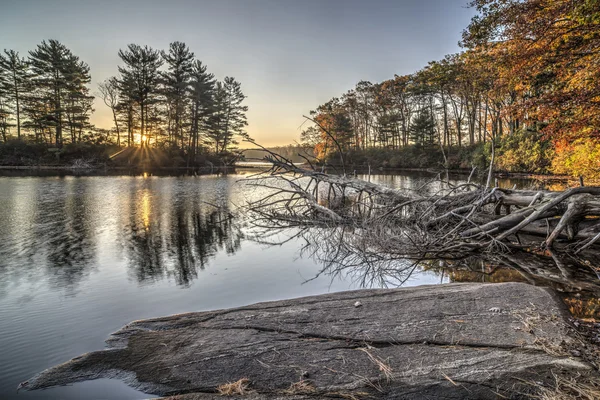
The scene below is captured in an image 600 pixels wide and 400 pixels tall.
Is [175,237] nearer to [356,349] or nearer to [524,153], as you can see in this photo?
[356,349]

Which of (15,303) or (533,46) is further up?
(533,46)

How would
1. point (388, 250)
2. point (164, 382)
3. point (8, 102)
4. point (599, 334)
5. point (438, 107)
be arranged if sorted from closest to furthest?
point (164, 382), point (599, 334), point (388, 250), point (8, 102), point (438, 107)

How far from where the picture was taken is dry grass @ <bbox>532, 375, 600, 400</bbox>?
1723mm

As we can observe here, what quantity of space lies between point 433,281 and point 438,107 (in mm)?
45474

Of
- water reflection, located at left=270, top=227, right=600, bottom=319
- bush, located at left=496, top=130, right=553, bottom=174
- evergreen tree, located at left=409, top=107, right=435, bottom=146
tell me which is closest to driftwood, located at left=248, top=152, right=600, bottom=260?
water reflection, located at left=270, top=227, right=600, bottom=319

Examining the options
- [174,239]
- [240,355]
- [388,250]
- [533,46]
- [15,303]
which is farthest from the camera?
[533,46]

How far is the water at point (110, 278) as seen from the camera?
2902mm

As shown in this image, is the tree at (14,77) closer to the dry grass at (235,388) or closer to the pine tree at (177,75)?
the pine tree at (177,75)

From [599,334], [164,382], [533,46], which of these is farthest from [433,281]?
[533,46]

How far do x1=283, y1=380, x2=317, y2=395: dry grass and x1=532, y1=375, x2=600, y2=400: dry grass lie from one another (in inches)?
52.0

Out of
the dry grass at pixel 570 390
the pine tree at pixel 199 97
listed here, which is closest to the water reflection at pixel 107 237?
the dry grass at pixel 570 390

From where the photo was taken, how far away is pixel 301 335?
8.60 ft

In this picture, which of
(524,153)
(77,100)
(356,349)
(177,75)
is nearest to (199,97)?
(177,75)

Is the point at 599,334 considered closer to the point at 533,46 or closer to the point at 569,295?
the point at 569,295
